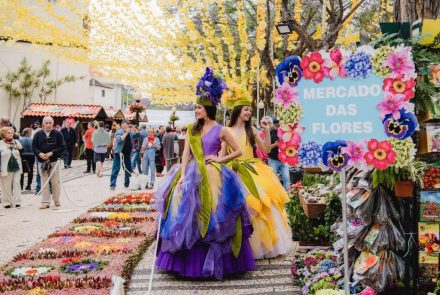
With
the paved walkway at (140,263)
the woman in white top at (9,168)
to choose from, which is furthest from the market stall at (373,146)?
the woman in white top at (9,168)

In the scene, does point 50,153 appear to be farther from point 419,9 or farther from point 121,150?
point 419,9

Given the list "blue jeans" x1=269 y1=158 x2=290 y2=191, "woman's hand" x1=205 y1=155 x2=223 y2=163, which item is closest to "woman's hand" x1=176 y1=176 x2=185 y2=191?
"woman's hand" x1=205 y1=155 x2=223 y2=163

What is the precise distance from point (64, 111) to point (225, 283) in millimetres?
27263

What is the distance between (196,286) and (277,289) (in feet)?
2.84

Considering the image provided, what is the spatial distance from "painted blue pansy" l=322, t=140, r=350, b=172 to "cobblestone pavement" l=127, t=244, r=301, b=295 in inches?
76.6

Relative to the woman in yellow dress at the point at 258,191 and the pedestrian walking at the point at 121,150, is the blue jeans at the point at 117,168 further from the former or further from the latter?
the woman in yellow dress at the point at 258,191

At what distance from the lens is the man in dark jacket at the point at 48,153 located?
1091cm

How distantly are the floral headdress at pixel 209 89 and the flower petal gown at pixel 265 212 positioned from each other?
97 cm

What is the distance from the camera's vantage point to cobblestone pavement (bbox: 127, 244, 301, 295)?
5344mm

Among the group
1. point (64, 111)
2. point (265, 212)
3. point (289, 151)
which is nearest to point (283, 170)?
point (265, 212)

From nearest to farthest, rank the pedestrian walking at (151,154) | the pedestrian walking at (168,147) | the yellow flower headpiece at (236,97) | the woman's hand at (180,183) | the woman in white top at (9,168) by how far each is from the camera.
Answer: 1. the woman's hand at (180,183)
2. the yellow flower headpiece at (236,97)
3. the woman in white top at (9,168)
4. the pedestrian walking at (151,154)
5. the pedestrian walking at (168,147)

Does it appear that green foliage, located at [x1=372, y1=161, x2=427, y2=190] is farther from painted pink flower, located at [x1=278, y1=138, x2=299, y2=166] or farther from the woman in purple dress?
the woman in purple dress

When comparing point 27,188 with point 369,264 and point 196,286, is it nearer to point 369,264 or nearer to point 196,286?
point 196,286

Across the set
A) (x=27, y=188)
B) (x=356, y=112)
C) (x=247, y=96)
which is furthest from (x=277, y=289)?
(x=27, y=188)
